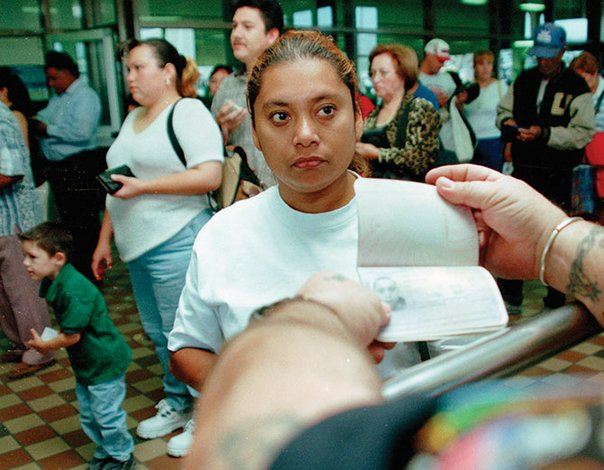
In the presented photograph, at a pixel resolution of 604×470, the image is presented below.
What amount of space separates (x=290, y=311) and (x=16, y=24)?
6.46 metres

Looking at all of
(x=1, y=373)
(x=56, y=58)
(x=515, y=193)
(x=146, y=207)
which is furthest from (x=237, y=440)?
(x=56, y=58)

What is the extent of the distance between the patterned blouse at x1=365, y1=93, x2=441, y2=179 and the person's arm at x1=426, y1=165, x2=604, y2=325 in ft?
5.22

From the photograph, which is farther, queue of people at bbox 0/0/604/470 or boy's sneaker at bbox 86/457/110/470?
boy's sneaker at bbox 86/457/110/470

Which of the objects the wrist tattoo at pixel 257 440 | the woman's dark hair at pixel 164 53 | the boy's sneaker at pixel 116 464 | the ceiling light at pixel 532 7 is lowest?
the boy's sneaker at pixel 116 464

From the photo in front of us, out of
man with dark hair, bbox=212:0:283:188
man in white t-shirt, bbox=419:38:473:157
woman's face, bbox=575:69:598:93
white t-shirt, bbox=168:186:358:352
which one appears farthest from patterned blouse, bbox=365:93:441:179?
woman's face, bbox=575:69:598:93

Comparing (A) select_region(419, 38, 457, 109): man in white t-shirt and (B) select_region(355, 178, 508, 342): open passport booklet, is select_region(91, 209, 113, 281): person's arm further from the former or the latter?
(A) select_region(419, 38, 457, 109): man in white t-shirt

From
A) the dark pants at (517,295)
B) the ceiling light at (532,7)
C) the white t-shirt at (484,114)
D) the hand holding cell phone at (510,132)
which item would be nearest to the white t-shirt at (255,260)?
the dark pants at (517,295)

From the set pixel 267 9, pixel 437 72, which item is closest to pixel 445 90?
pixel 437 72

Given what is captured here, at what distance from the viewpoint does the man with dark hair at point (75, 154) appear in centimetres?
373

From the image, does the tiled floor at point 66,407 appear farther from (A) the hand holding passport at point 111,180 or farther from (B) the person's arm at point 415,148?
(A) the hand holding passport at point 111,180

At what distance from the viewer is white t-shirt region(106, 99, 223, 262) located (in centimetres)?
212

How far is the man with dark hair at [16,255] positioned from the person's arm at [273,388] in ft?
9.78

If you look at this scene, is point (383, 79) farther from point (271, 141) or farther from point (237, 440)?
point (237, 440)

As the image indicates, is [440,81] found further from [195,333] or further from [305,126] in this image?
[195,333]
